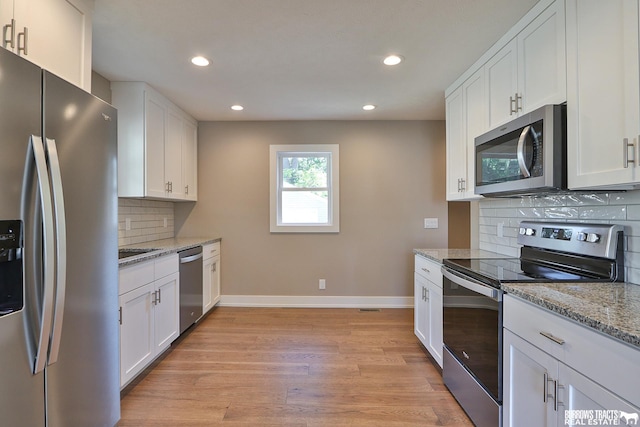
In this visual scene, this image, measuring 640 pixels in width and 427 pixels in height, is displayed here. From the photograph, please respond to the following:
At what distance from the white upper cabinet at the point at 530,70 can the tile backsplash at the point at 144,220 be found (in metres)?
3.17

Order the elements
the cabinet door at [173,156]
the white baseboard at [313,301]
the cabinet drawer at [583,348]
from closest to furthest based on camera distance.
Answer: the cabinet drawer at [583,348] < the cabinet door at [173,156] < the white baseboard at [313,301]

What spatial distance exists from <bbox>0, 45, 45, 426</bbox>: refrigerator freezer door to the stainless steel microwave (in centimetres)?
218

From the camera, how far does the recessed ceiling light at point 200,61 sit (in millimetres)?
2326

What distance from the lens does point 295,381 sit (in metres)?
2.26

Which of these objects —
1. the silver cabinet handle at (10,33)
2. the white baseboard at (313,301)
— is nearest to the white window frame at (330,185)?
the white baseboard at (313,301)

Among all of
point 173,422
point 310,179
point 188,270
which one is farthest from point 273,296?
point 173,422

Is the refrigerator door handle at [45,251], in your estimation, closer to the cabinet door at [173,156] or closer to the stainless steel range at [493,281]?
the stainless steel range at [493,281]

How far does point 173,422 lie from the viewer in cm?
182

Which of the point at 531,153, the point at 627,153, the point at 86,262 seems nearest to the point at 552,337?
the point at 627,153

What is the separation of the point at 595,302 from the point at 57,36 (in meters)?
2.57

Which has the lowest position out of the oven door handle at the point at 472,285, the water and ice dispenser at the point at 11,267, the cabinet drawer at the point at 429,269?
the cabinet drawer at the point at 429,269

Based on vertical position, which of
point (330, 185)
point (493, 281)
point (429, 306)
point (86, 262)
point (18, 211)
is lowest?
point (429, 306)

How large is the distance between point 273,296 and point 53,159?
3087 millimetres

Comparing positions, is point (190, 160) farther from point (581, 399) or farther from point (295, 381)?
point (581, 399)
